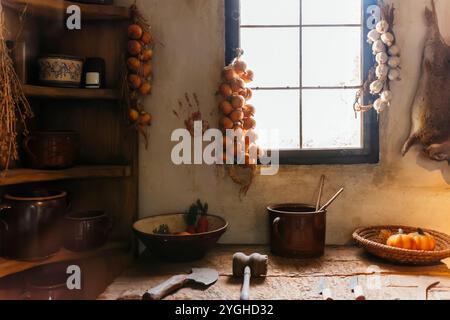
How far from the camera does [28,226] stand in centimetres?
149

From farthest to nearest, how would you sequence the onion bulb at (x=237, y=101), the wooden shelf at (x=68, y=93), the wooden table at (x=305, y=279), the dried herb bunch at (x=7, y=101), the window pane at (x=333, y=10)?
the window pane at (x=333, y=10) < the onion bulb at (x=237, y=101) < the wooden shelf at (x=68, y=93) < the dried herb bunch at (x=7, y=101) < the wooden table at (x=305, y=279)

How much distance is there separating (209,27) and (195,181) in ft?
2.23

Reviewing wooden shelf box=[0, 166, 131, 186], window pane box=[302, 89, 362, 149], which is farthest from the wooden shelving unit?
window pane box=[302, 89, 362, 149]

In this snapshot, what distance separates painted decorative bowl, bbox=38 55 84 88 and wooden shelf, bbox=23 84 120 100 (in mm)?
35

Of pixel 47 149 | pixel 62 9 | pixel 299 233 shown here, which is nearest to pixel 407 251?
pixel 299 233

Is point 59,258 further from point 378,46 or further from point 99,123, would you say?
point 378,46

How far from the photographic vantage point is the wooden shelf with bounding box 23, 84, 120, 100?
1.54 meters

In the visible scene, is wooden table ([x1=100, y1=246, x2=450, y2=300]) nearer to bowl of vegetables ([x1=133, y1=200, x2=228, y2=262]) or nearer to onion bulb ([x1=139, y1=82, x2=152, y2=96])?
bowl of vegetables ([x1=133, y1=200, x2=228, y2=262])

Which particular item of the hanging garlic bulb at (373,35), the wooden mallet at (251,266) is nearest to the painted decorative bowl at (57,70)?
the wooden mallet at (251,266)

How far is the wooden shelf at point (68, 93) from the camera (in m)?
1.54

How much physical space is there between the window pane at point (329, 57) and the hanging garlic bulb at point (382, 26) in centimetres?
13

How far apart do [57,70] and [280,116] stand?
95 centimetres

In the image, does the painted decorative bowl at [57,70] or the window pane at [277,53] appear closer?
the painted decorative bowl at [57,70]

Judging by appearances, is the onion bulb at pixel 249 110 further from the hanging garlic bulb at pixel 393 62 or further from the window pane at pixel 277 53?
the hanging garlic bulb at pixel 393 62
